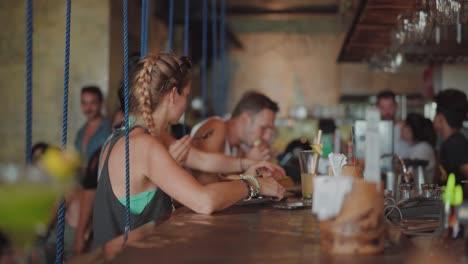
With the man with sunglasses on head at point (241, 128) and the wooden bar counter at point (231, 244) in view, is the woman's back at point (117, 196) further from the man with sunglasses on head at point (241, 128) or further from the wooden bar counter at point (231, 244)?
the man with sunglasses on head at point (241, 128)

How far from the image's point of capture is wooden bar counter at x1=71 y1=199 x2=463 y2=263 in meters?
1.31

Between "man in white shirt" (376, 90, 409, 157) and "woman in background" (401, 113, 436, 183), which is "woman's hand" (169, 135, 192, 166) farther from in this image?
"man in white shirt" (376, 90, 409, 157)

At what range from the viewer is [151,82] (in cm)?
245

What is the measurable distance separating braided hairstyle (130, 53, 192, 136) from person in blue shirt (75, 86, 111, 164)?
3410 mm

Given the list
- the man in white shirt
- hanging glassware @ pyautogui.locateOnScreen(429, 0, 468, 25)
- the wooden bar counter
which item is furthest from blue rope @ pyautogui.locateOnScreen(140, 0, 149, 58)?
the man in white shirt

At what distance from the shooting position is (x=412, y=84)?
9.54m

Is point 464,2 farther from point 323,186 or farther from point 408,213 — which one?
point 323,186

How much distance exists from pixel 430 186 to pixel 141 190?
1.07 meters

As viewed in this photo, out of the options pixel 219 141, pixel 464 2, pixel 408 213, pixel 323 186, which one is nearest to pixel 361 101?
pixel 219 141

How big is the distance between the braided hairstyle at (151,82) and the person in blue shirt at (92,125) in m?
3.41

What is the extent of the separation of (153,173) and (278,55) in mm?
8288

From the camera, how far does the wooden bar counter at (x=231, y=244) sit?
1.31m

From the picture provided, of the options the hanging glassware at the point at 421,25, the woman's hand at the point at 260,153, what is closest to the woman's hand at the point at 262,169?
the woman's hand at the point at 260,153

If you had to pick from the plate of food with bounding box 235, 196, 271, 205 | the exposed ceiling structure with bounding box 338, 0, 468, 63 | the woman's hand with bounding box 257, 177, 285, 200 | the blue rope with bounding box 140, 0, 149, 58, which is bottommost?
the plate of food with bounding box 235, 196, 271, 205
